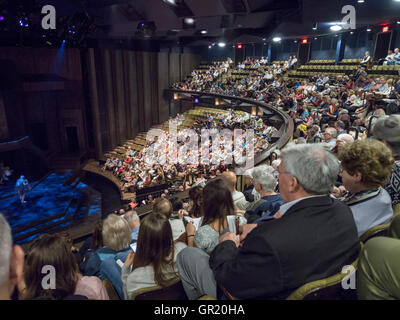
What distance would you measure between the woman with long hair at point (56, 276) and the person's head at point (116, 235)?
606 millimetres

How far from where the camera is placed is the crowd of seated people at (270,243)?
108 cm

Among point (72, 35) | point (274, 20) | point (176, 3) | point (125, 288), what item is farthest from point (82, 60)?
point (125, 288)

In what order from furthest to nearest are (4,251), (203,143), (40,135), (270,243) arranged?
(40,135) → (203,143) → (270,243) → (4,251)

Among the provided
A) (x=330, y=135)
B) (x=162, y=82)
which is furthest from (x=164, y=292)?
(x=162, y=82)

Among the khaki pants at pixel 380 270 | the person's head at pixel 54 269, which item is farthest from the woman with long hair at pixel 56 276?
the khaki pants at pixel 380 270

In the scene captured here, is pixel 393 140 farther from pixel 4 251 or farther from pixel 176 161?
pixel 176 161

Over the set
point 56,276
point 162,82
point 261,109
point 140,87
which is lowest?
point 261,109

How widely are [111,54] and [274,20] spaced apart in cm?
865

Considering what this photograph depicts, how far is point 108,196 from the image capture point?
1091cm

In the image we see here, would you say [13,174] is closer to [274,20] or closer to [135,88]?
[135,88]

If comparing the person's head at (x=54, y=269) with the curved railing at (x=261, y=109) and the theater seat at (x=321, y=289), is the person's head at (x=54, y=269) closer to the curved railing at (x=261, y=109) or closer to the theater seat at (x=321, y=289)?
the theater seat at (x=321, y=289)

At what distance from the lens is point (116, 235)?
7.25ft

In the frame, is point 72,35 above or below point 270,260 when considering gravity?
above

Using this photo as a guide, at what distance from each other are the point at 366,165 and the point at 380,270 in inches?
29.4
